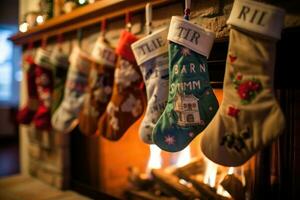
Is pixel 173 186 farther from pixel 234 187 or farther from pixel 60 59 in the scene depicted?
pixel 60 59

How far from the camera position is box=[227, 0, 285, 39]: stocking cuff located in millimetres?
851

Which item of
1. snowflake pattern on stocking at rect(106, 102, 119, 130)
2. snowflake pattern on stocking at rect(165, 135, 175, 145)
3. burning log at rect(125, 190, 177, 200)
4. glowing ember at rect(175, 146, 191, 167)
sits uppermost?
snowflake pattern on stocking at rect(106, 102, 119, 130)

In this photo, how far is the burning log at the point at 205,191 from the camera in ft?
3.97

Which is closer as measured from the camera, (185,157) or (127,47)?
(127,47)

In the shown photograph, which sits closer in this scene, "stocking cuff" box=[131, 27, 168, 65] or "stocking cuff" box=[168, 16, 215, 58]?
"stocking cuff" box=[168, 16, 215, 58]

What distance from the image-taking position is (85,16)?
60.7 inches

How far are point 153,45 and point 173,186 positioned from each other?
63cm

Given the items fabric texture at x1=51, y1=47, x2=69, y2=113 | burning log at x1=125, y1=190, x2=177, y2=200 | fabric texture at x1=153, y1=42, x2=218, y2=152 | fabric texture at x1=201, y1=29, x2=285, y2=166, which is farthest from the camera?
fabric texture at x1=51, y1=47, x2=69, y2=113

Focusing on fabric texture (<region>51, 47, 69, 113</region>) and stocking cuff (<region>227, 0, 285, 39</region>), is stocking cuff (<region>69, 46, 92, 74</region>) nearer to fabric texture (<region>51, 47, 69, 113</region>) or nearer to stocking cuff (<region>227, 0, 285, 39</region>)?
fabric texture (<region>51, 47, 69, 113</region>)

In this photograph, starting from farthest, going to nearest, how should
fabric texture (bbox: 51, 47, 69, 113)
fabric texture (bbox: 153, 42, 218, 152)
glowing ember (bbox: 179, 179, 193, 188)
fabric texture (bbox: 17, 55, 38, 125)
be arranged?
fabric texture (bbox: 17, 55, 38, 125)
fabric texture (bbox: 51, 47, 69, 113)
glowing ember (bbox: 179, 179, 193, 188)
fabric texture (bbox: 153, 42, 218, 152)

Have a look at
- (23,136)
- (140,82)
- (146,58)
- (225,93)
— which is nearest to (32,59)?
(23,136)

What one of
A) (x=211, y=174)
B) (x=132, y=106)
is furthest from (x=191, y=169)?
(x=132, y=106)

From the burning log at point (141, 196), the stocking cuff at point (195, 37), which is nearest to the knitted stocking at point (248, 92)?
the stocking cuff at point (195, 37)

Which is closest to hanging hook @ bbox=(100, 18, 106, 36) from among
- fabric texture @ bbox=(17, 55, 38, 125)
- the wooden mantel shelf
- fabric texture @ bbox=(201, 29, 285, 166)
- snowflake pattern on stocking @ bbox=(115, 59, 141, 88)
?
the wooden mantel shelf
